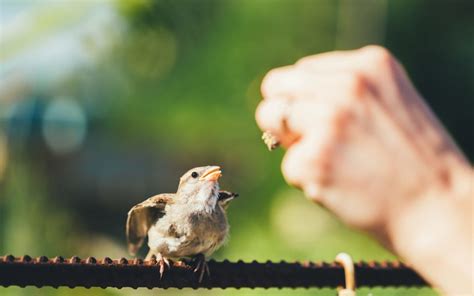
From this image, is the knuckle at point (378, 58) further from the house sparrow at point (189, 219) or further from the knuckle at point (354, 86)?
the house sparrow at point (189, 219)

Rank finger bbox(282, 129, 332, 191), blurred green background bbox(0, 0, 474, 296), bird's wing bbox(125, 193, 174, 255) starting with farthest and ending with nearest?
blurred green background bbox(0, 0, 474, 296)
bird's wing bbox(125, 193, 174, 255)
finger bbox(282, 129, 332, 191)

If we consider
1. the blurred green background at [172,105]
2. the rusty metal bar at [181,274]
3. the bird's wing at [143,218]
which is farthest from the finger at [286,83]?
the blurred green background at [172,105]

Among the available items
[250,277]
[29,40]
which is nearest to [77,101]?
[29,40]

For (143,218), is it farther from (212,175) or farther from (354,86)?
(354,86)

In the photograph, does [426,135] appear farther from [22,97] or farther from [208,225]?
[22,97]

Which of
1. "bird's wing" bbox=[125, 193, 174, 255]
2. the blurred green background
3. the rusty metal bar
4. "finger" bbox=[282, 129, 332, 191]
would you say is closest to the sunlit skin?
"finger" bbox=[282, 129, 332, 191]

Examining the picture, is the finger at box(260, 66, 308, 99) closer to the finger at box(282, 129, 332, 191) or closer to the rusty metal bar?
the finger at box(282, 129, 332, 191)

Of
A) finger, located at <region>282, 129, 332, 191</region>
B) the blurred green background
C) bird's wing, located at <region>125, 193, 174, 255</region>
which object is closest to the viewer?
finger, located at <region>282, 129, 332, 191</region>
